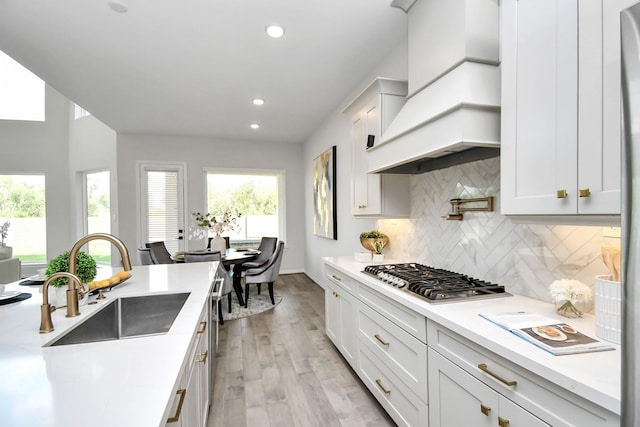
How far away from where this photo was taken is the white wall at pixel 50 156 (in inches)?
256

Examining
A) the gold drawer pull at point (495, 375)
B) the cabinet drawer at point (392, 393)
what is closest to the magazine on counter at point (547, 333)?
the gold drawer pull at point (495, 375)

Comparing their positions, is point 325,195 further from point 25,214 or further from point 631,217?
point 25,214

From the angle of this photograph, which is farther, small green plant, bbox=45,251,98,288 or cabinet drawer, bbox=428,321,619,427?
small green plant, bbox=45,251,98,288

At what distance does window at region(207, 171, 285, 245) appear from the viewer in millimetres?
6344

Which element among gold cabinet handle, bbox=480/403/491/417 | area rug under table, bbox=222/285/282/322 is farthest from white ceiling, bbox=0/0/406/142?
area rug under table, bbox=222/285/282/322

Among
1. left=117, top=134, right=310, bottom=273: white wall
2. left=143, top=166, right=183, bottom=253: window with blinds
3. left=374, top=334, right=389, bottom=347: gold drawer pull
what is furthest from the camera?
left=143, top=166, right=183, bottom=253: window with blinds

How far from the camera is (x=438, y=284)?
1759mm

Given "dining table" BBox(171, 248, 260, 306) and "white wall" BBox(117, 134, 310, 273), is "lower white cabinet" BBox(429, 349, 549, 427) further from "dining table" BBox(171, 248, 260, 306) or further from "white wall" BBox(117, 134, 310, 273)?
"white wall" BBox(117, 134, 310, 273)

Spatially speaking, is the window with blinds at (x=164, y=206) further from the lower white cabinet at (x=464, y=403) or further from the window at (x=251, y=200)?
the lower white cabinet at (x=464, y=403)

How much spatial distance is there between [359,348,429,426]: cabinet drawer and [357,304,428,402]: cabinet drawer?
49 mm

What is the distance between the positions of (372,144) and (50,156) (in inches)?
296

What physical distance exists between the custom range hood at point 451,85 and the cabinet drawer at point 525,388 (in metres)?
0.93

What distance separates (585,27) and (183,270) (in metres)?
2.56

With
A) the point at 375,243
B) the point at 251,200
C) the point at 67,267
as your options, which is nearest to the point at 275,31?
the point at 375,243
